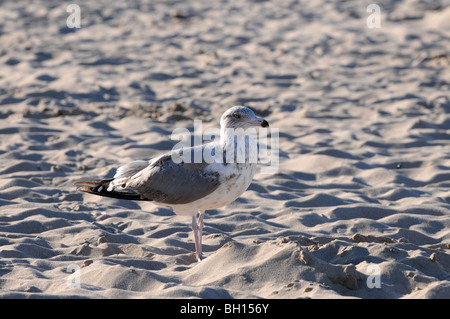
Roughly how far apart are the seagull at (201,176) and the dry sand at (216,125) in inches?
14.5

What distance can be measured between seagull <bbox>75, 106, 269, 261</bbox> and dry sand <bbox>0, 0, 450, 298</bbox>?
37cm

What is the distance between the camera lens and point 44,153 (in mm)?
7379

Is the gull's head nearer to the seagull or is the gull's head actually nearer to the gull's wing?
the seagull

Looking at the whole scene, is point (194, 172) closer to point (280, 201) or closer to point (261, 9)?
point (280, 201)

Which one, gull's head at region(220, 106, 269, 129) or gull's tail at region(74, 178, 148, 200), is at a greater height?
gull's head at region(220, 106, 269, 129)

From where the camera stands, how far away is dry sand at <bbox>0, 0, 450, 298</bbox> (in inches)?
171

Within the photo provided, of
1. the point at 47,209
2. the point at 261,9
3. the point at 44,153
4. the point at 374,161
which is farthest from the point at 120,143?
the point at 261,9

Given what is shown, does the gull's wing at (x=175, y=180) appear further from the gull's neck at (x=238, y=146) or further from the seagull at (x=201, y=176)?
the gull's neck at (x=238, y=146)

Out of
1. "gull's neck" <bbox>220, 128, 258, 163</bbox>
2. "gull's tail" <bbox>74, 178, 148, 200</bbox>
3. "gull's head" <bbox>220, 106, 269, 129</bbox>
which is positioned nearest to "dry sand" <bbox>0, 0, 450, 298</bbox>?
"gull's tail" <bbox>74, 178, 148, 200</bbox>

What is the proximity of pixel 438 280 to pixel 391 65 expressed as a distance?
24.1ft

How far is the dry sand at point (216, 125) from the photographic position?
4.35 meters

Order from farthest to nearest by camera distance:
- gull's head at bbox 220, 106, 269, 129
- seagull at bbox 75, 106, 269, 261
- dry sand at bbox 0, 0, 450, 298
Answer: gull's head at bbox 220, 106, 269, 129 → seagull at bbox 75, 106, 269, 261 → dry sand at bbox 0, 0, 450, 298

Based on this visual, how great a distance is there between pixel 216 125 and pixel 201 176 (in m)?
3.84

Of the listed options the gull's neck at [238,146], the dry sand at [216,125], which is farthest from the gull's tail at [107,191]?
the gull's neck at [238,146]
